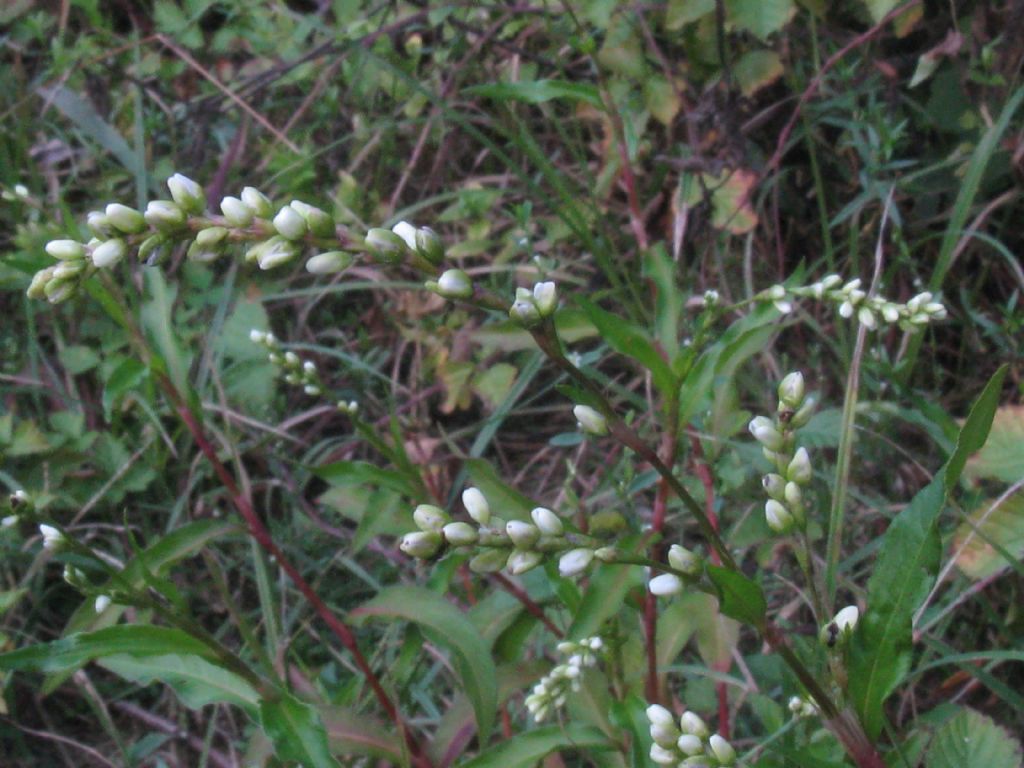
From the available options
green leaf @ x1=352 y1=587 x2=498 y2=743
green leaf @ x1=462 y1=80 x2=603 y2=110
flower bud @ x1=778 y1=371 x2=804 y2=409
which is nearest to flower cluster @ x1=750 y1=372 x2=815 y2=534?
flower bud @ x1=778 y1=371 x2=804 y2=409

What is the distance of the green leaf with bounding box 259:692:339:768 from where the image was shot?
1288mm

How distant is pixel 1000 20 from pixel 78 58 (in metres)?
2.69

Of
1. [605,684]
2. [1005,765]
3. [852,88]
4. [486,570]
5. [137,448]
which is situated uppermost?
[486,570]

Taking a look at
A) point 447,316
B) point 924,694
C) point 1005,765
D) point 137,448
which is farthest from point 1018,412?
point 137,448

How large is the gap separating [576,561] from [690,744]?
25 centimetres

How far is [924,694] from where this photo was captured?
6.53ft

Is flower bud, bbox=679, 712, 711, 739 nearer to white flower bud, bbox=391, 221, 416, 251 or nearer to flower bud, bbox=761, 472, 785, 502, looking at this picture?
flower bud, bbox=761, 472, 785, 502

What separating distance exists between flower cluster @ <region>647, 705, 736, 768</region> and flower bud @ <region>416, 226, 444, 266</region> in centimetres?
50

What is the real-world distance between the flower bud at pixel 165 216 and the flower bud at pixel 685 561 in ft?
1.80

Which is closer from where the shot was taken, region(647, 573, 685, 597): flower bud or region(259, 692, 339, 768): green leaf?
region(647, 573, 685, 597): flower bud

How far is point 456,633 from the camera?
1478 mm

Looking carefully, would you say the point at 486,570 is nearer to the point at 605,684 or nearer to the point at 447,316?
the point at 605,684

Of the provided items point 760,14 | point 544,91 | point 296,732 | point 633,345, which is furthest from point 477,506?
point 760,14

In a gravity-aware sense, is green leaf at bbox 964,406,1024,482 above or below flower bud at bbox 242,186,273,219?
below
